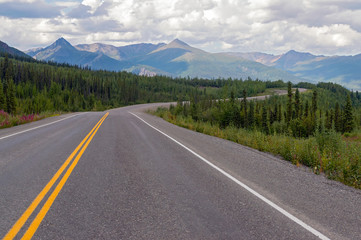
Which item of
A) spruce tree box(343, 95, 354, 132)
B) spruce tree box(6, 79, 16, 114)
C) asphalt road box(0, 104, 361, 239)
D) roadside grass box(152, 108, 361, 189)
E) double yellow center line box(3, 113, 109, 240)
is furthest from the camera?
spruce tree box(343, 95, 354, 132)

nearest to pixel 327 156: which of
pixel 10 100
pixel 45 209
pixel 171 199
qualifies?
pixel 171 199

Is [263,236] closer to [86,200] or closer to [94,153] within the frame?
[86,200]

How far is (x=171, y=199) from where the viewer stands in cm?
504

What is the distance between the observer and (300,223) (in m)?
4.18

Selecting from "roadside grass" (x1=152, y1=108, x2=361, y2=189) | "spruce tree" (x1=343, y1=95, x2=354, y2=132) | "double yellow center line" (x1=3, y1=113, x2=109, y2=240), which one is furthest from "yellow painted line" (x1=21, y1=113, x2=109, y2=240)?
"spruce tree" (x1=343, y1=95, x2=354, y2=132)

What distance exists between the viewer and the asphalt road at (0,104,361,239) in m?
3.87

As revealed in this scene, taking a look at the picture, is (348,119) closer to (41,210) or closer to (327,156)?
(327,156)

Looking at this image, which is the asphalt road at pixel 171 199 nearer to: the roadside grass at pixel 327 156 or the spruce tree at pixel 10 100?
the roadside grass at pixel 327 156

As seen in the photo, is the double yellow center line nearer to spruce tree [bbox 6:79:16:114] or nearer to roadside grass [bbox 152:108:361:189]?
roadside grass [bbox 152:108:361:189]

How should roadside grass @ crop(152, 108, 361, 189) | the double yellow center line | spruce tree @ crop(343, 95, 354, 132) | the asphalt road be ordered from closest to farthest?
1. the double yellow center line
2. the asphalt road
3. roadside grass @ crop(152, 108, 361, 189)
4. spruce tree @ crop(343, 95, 354, 132)

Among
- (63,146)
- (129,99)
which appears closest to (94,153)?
(63,146)

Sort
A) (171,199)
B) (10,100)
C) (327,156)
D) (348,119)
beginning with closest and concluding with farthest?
(171,199) < (327,156) < (10,100) < (348,119)

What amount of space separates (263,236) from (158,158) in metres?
5.28

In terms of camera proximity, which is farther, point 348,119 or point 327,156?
point 348,119
